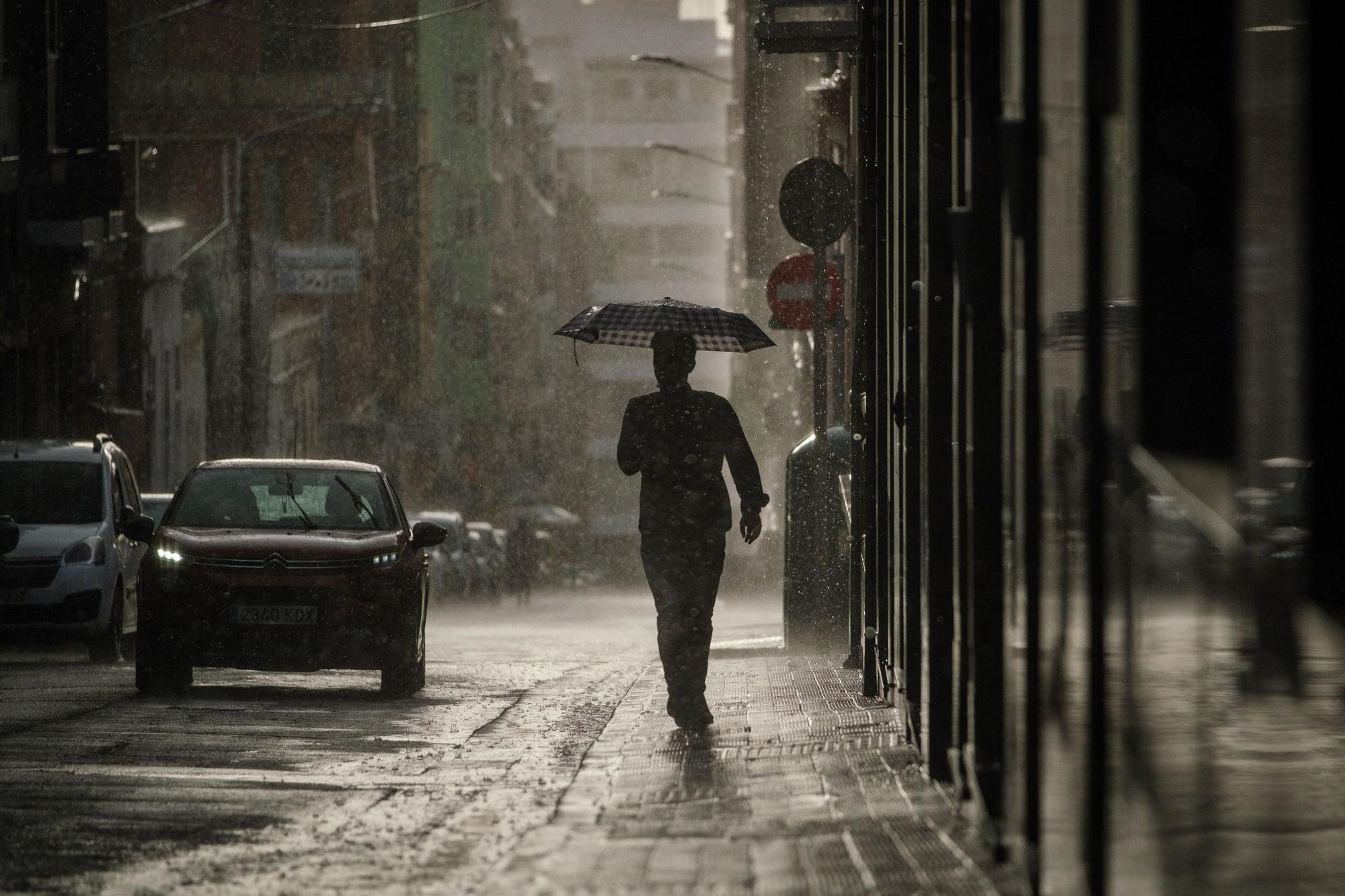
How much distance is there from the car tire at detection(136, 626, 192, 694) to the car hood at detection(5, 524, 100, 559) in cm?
582

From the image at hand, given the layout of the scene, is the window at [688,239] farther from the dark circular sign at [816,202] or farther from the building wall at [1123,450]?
the building wall at [1123,450]

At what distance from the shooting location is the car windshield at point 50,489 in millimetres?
21188

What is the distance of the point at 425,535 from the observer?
15836 millimetres

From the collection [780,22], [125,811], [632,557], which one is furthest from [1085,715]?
[632,557]

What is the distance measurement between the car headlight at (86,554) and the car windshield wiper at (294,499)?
493 centimetres

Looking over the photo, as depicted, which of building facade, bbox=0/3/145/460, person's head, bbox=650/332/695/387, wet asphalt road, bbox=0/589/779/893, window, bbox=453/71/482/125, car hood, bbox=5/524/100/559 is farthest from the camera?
window, bbox=453/71/482/125

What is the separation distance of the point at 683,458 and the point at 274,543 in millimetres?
4443

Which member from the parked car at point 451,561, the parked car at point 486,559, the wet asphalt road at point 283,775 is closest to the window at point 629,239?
the parked car at point 486,559

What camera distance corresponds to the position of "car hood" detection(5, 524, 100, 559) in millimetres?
20281

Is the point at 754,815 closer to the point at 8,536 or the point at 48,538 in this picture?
the point at 8,536

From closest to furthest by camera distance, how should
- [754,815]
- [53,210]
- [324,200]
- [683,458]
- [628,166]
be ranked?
[754,815] → [683,458] → [53,210] → [324,200] → [628,166]

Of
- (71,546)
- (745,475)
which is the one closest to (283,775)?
(745,475)

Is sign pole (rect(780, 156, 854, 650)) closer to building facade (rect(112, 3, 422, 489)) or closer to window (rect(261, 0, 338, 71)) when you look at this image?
building facade (rect(112, 3, 422, 489))

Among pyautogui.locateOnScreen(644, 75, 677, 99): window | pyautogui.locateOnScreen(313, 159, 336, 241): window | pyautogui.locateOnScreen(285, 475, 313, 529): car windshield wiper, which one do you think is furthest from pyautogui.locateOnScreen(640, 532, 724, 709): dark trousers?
pyautogui.locateOnScreen(644, 75, 677, 99): window
